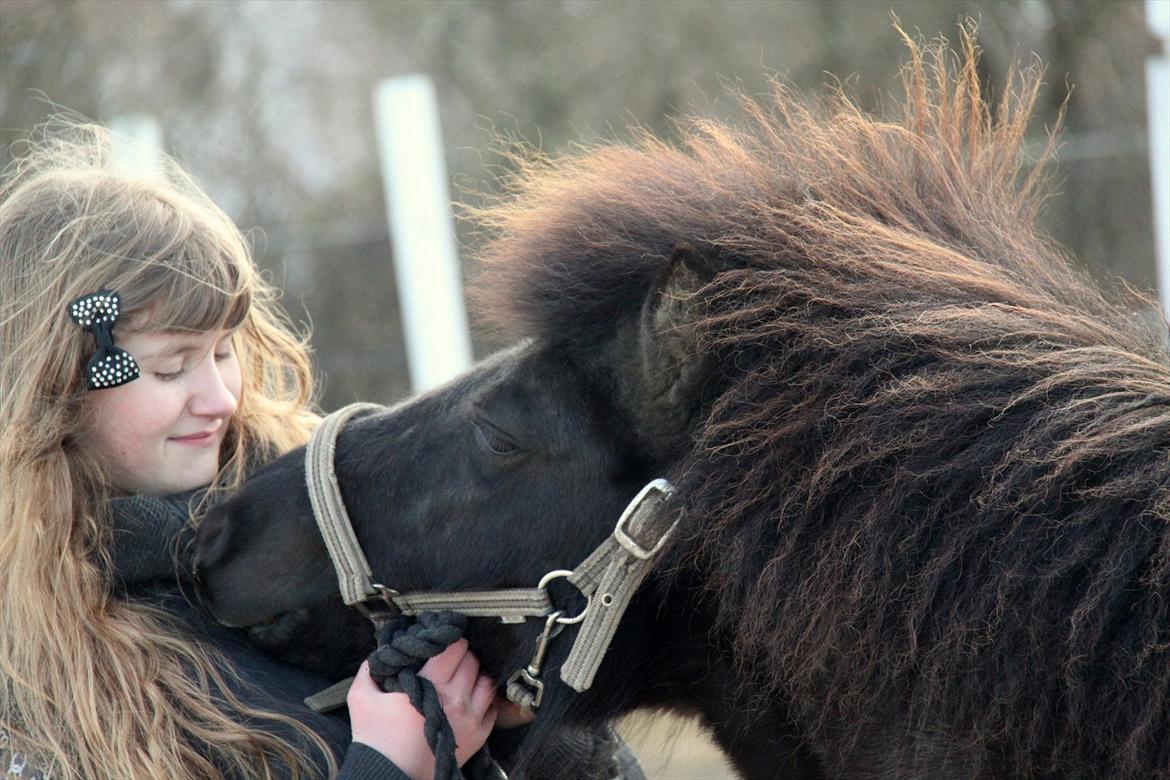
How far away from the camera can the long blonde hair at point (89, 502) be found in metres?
1.67

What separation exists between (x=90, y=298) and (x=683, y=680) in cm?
114

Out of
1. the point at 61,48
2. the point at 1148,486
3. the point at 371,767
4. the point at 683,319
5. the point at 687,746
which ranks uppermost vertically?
the point at 61,48

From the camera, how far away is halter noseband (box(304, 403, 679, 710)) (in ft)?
4.99

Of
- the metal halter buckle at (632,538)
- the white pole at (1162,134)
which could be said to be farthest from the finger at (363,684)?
the white pole at (1162,134)

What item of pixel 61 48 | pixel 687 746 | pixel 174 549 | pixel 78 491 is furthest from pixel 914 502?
pixel 61 48

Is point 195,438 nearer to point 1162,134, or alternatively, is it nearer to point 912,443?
point 912,443

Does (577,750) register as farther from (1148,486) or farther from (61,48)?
(61,48)

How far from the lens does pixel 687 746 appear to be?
85.1 inches

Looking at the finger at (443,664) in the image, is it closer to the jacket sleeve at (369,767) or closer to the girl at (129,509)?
the girl at (129,509)

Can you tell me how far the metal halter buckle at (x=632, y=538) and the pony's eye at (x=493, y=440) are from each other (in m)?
0.21

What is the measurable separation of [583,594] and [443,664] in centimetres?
26

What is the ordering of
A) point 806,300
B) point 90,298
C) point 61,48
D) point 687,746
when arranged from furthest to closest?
1. point 61,48
2. point 687,746
3. point 90,298
4. point 806,300

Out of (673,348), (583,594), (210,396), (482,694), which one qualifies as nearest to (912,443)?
(673,348)

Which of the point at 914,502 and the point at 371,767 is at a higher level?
the point at 914,502
